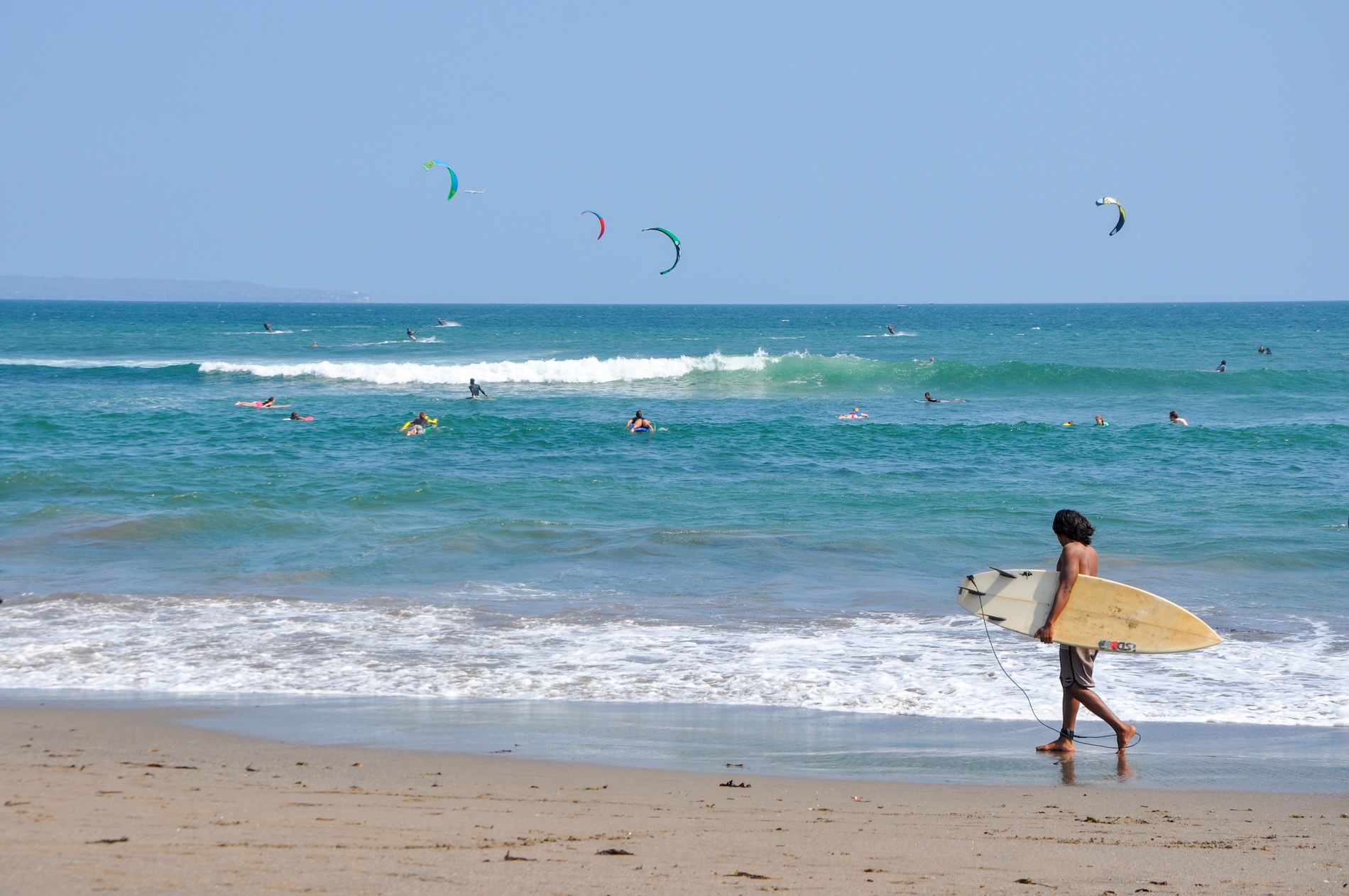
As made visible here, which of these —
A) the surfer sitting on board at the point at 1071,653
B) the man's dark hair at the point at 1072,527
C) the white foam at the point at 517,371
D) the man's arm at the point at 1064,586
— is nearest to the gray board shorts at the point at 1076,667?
the surfer sitting on board at the point at 1071,653

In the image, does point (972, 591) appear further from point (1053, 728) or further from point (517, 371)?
point (517, 371)

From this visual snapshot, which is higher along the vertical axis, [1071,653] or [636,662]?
[1071,653]

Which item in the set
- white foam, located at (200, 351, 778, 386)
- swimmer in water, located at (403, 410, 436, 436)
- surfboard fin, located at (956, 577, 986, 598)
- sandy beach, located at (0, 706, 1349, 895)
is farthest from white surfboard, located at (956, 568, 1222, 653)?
white foam, located at (200, 351, 778, 386)

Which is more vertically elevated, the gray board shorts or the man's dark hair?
the man's dark hair

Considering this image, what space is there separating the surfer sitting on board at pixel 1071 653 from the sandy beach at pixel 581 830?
26.9 inches

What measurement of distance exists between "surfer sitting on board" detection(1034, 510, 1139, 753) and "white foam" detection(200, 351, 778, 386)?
30.1 metres

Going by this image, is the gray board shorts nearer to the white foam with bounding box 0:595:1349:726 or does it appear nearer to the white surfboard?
the white surfboard

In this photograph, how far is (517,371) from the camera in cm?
3784

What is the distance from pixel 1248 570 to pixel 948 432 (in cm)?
1142

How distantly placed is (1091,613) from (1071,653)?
0.90 ft

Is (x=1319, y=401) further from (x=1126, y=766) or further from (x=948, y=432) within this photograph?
(x=1126, y=766)

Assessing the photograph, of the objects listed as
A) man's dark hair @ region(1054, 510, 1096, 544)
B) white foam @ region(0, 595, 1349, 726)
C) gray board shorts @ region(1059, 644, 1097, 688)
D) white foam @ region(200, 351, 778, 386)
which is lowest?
white foam @ region(0, 595, 1349, 726)

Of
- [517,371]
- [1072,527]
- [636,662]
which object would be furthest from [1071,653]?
[517,371]

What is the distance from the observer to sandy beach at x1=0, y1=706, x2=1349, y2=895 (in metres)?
3.65
